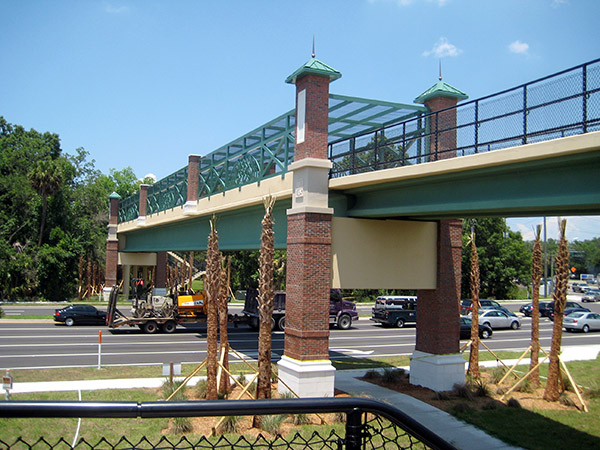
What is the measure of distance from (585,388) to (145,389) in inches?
546

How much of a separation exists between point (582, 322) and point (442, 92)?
27730 millimetres

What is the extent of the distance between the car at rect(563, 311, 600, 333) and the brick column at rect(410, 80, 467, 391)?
82.1 feet

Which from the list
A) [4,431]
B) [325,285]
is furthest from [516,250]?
[4,431]

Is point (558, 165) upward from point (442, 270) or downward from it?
upward

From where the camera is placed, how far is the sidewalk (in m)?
13.0

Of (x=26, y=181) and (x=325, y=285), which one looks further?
(x=26, y=181)

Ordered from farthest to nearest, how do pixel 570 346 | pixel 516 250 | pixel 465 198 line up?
pixel 516 250, pixel 570 346, pixel 465 198

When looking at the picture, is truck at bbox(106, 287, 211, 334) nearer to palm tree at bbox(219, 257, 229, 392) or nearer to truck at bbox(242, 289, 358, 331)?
truck at bbox(242, 289, 358, 331)

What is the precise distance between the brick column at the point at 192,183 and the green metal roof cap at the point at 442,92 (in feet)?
42.3

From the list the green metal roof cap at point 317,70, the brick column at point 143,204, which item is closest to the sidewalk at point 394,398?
the green metal roof cap at point 317,70

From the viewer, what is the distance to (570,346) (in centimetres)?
3073

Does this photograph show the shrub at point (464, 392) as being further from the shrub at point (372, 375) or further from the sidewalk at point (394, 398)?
the shrub at point (372, 375)

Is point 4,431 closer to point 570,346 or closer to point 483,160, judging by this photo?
point 483,160

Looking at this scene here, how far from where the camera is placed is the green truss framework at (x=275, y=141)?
18.7 m
